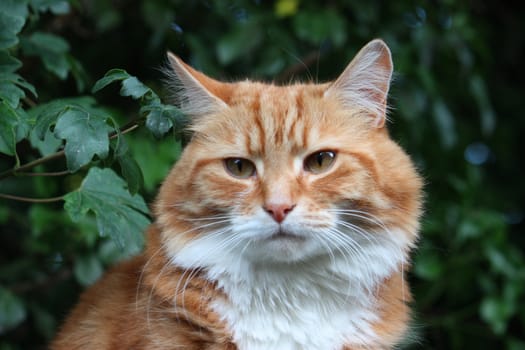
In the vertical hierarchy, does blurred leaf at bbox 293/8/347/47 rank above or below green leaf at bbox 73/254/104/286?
above

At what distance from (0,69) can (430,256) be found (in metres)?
2.62

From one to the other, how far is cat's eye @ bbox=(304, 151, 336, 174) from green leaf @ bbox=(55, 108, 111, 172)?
24.9 inches

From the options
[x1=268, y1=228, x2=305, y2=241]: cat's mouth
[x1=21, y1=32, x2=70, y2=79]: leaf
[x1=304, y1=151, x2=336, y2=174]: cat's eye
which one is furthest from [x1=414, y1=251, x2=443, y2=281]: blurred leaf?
[x1=21, y1=32, x2=70, y2=79]: leaf

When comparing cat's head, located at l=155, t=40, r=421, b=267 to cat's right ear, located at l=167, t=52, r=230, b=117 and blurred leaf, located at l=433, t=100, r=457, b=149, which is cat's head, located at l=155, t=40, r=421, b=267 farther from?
blurred leaf, located at l=433, t=100, r=457, b=149

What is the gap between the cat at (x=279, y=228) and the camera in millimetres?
2303

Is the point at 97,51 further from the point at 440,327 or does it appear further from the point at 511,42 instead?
the point at 511,42

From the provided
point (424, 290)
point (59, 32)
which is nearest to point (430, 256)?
point (424, 290)

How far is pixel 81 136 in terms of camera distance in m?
2.06

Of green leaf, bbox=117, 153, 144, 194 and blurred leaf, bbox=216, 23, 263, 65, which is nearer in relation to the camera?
green leaf, bbox=117, 153, 144, 194

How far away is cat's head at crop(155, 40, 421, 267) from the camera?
2.27 metres

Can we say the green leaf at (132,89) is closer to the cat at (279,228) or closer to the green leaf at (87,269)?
the cat at (279,228)

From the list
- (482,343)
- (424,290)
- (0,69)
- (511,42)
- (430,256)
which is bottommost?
(482,343)

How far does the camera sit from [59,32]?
3.81m

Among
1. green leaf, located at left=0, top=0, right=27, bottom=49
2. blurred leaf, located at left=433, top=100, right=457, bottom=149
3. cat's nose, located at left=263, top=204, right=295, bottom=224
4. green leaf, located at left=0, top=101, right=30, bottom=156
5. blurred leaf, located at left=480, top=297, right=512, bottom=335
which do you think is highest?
green leaf, located at left=0, top=0, right=27, bottom=49
